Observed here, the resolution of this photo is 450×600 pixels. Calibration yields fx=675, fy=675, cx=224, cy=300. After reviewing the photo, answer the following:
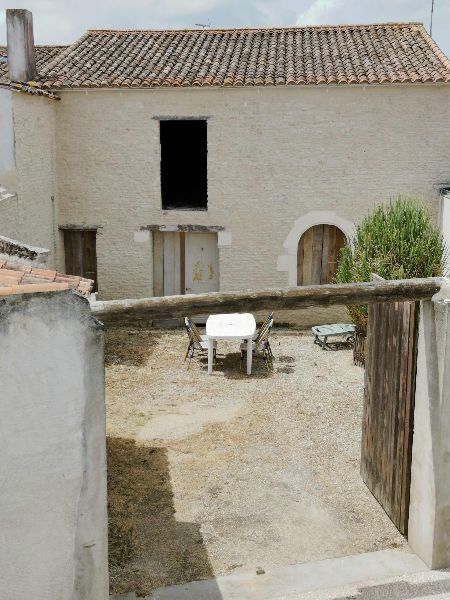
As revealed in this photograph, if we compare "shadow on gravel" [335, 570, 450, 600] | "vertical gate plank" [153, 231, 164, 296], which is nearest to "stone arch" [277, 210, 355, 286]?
"vertical gate plank" [153, 231, 164, 296]

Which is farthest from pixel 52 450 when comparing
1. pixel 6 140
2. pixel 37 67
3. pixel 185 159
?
pixel 185 159

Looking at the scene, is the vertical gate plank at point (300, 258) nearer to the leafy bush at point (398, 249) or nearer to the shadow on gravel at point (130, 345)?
the leafy bush at point (398, 249)

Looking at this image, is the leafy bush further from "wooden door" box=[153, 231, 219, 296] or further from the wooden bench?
"wooden door" box=[153, 231, 219, 296]

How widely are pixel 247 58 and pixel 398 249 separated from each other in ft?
21.0

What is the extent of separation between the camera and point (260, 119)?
1449 centimetres

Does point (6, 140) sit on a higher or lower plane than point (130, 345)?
higher

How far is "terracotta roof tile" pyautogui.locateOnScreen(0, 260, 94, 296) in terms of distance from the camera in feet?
14.2

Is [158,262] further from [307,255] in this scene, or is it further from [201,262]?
[307,255]

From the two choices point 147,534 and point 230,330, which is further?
point 230,330

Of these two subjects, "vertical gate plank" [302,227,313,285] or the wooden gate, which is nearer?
the wooden gate

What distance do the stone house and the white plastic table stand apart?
2.44 meters

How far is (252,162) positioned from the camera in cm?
1473

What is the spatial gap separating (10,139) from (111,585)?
29.8 ft

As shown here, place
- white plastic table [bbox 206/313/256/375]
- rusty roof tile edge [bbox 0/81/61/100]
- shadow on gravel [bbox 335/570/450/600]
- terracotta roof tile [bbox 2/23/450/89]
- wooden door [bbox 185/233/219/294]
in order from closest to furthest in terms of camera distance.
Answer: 1. shadow on gravel [bbox 335/570/450/600]
2. white plastic table [bbox 206/313/256/375]
3. rusty roof tile edge [bbox 0/81/61/100]
4. terracotta roof tile [bbox 2/23/450/89]
5. wooden door [bbox 185/233/219/294]
